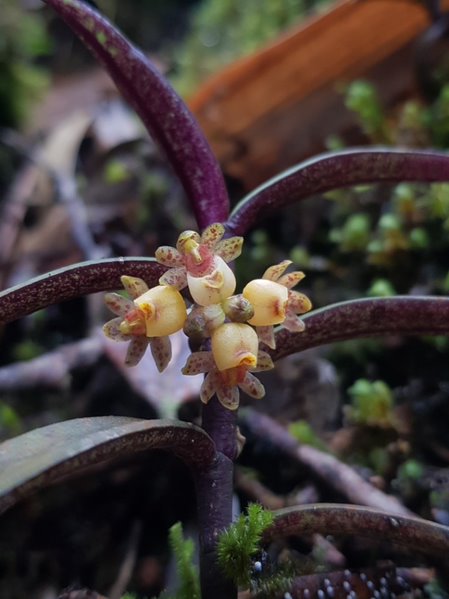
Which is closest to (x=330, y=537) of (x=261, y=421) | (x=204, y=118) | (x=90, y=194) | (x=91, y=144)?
(x=261, y=421)

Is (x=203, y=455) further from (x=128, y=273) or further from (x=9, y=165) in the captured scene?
(x=9, y=165)

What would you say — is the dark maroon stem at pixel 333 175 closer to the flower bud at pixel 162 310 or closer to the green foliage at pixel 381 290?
the flower bud at pixel 162 310

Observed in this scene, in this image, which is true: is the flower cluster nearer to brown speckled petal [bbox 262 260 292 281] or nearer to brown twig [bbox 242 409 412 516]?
brown speckled petal [bbox 262 260 292 281]

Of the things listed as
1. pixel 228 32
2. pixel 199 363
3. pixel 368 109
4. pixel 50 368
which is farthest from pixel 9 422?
pixel 228 32

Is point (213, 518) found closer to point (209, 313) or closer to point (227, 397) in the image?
point (227, 397)

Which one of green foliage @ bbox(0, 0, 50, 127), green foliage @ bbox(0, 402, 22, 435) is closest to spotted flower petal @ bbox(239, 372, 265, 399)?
green foliage @ bbox(0, 402, 22, 435)

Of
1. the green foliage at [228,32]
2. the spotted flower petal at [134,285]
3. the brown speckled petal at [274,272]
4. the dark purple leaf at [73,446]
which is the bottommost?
Answer: the dark purple leaf at [73,446]

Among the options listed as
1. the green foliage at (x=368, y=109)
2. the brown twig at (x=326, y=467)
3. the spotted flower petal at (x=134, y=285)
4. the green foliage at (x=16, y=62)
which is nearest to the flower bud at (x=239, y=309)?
the spotted flower petal at (x=134, y=285)
